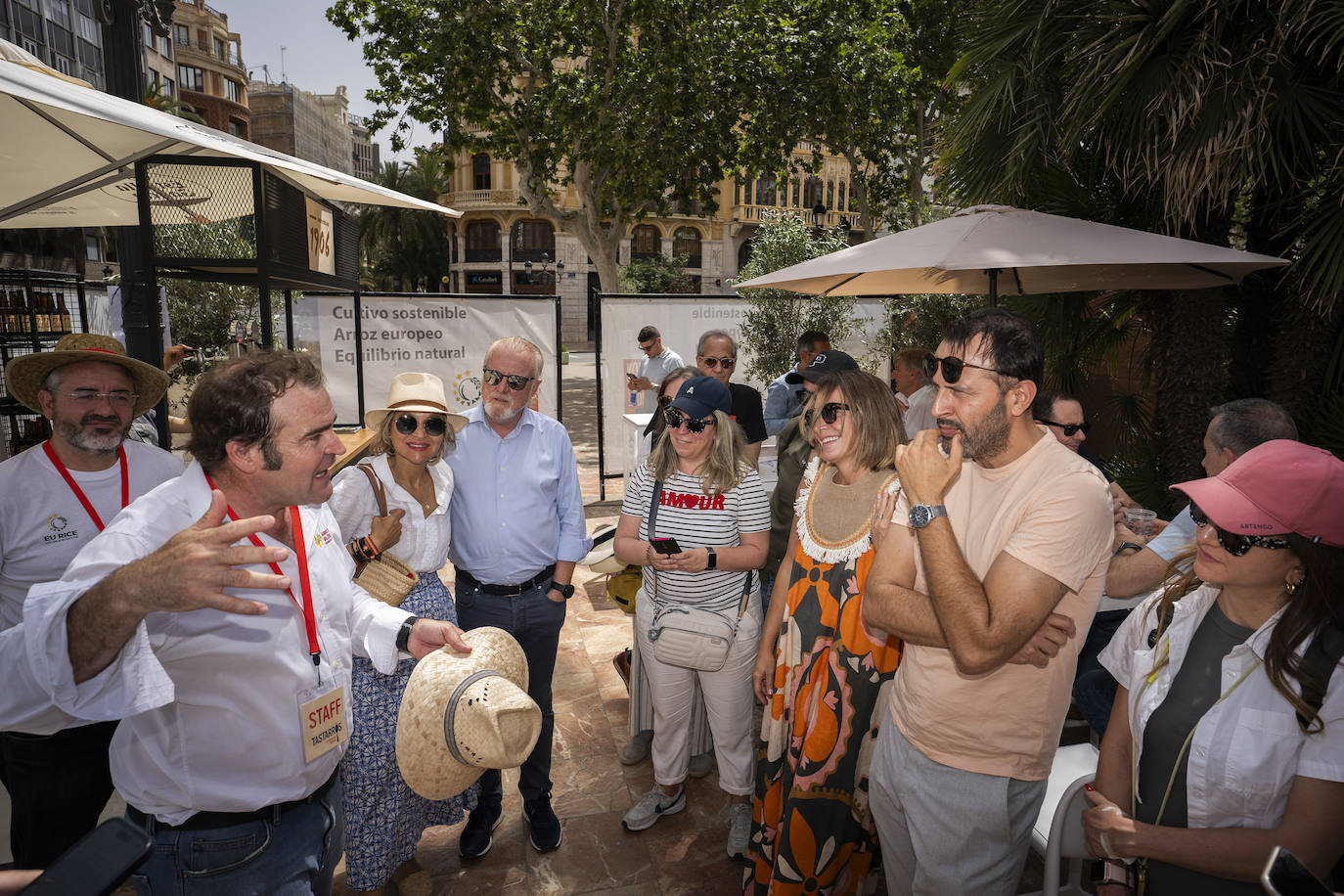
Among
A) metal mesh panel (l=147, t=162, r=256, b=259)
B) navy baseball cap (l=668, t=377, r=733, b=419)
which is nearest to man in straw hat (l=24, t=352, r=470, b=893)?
navy baseball cap (l=668, t=377, r=733, b=419)

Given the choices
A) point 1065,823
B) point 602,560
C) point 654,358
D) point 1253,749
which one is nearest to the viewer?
point 1253,749

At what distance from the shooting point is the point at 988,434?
1985mm

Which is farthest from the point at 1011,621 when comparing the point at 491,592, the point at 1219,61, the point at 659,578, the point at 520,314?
the point at 520,314

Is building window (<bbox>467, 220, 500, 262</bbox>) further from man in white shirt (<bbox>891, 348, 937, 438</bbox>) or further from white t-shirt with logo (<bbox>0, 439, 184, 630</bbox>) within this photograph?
white t-shirt with logo (<bbox>0, 439, 184, 630</bbox>)

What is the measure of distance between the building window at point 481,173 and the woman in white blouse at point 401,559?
52314 millimetres

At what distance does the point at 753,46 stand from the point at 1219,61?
39.0 ft

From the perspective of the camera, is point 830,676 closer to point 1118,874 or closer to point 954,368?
point 1118,874

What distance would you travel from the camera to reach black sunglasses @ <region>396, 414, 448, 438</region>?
3012mm

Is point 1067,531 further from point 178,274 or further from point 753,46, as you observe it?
point 753,46

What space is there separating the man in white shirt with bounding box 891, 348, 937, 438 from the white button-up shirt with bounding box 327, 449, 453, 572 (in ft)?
12.3

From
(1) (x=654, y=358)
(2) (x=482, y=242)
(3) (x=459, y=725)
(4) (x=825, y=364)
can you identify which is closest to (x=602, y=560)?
(4) (x=825, y=364)

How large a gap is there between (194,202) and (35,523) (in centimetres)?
227

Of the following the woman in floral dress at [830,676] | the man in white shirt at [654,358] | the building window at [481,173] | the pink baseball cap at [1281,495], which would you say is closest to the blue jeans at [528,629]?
the woman in floral dress at [830,676]

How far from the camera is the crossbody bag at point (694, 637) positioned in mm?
3102
